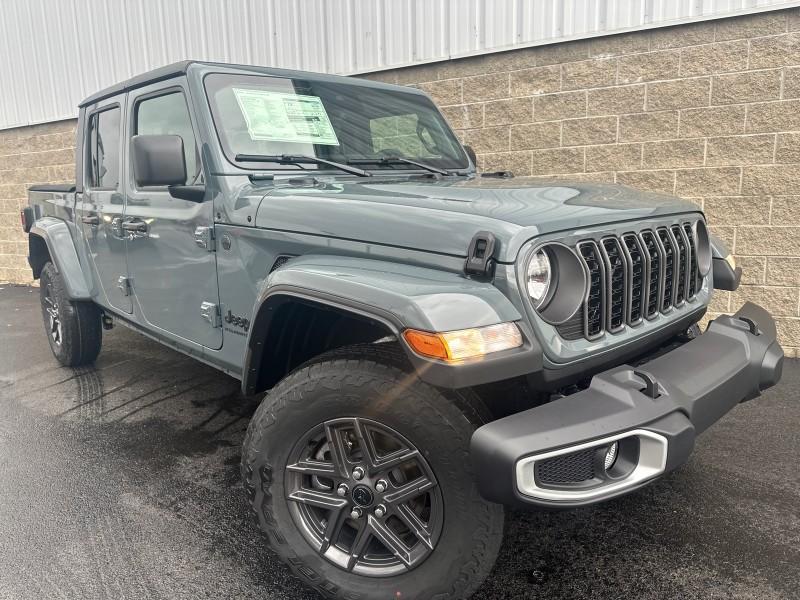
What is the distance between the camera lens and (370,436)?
6.50 ft

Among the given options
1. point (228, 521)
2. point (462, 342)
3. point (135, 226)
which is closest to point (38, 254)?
point (135, 226)

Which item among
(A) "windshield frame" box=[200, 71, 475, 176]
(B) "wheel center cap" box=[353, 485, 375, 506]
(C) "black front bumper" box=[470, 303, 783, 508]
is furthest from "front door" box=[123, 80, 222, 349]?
(C) "black front bumper" box=[470, 303, 783, 508]

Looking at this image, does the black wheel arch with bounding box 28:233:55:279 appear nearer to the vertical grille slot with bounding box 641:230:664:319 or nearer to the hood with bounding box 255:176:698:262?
the hood with bounding box 255:176:698:262

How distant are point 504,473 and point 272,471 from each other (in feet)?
2.95

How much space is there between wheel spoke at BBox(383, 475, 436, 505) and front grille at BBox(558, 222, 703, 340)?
2.05ft

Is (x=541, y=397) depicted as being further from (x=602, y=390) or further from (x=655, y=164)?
(x=655, y=164)

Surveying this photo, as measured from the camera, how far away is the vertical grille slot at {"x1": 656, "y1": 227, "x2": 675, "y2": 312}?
2.37 metres

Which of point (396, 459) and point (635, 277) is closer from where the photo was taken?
point (396, 459)

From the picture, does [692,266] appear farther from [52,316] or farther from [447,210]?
[52,316]

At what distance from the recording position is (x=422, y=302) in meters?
1.74

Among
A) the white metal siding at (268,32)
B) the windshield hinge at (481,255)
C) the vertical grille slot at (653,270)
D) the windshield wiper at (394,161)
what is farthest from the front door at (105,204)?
the white metal siding at (268,32)

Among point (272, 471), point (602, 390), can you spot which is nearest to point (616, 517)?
point (602, 390)

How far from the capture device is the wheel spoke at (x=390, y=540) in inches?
77.9

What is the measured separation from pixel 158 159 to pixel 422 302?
4.79 feet
